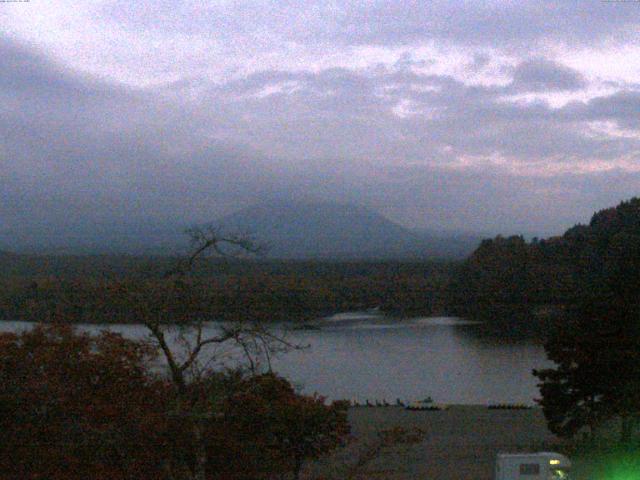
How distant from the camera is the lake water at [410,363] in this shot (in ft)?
41.3

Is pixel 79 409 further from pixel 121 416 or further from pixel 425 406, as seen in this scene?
pixel 425 406

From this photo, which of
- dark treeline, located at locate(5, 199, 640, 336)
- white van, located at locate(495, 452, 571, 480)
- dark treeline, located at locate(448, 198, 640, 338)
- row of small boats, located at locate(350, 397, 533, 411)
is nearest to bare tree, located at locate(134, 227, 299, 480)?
white van, located at locate(495, 452, 571, 480)

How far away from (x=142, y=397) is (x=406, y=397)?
9250 mm

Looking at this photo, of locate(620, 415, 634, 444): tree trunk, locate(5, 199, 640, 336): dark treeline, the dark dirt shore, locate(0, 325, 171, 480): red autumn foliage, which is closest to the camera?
locate(0, 325, 171, 480): red autumn foliage

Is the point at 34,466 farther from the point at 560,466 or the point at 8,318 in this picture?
the point at 8,318

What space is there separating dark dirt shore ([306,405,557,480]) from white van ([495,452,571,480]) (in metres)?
0.57

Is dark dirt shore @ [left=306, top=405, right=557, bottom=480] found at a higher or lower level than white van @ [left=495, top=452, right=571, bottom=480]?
lower

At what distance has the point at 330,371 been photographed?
1356 cm

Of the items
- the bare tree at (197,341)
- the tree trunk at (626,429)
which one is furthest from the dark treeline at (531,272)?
the bare tree at (197,341)

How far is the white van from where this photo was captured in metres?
4.91

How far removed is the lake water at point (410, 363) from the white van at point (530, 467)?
4.00m

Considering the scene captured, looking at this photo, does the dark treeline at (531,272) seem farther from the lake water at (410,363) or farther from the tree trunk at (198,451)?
the tree trunk at (198,451)

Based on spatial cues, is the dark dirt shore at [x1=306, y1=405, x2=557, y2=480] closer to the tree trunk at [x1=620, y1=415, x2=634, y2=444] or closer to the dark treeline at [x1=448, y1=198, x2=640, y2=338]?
the tree trunk at [x1=620, y1=415, x2=634, y2=444]

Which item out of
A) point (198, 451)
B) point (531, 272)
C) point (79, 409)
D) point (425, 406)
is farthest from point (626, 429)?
point (531, 272)
